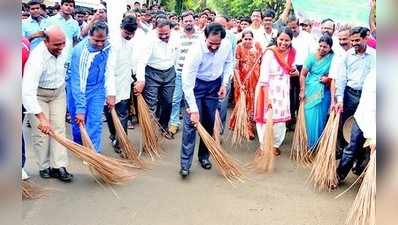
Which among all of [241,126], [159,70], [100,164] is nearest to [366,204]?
[100,164]

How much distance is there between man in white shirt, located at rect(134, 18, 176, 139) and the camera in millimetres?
5418

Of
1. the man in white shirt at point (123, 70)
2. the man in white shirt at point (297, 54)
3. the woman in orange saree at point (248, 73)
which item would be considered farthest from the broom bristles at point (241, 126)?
the man in white shirt at point (123, 70)

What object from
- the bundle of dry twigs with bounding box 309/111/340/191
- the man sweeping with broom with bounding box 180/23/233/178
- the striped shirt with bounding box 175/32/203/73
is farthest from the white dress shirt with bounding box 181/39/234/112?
the striped shirt with bounding box 175/32/203/73

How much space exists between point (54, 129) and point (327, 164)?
82.2 inches

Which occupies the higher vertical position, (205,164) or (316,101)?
(316,101)

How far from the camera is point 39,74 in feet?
12.1

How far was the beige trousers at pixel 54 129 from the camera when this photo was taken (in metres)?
3.93

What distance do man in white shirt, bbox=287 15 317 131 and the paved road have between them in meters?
1.43

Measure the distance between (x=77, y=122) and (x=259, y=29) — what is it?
3268mm

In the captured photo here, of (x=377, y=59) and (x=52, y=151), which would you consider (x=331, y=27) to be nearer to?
(x=52, y=151)

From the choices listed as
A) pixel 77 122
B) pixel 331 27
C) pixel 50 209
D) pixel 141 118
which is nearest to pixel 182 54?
pixel 141 118

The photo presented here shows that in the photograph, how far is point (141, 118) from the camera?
515 centimetres

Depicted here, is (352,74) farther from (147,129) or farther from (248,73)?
(147,129)

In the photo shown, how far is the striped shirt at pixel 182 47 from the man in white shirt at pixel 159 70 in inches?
10.0
